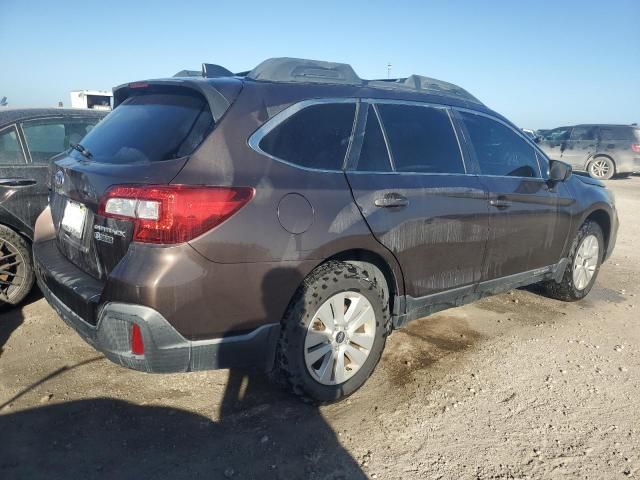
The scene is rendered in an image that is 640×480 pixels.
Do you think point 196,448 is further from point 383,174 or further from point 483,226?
point 483,226

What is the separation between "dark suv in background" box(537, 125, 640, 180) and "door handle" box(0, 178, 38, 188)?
15.8 metres

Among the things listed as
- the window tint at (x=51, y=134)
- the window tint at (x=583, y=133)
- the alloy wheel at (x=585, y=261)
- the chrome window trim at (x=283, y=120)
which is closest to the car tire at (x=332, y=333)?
the chrome window trim at (x=283, y=120)

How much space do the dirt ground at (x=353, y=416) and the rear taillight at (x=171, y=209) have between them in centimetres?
110

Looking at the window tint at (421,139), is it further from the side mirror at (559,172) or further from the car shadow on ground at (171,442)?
the car shadow on ground at (171,442)

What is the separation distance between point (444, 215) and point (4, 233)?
3.42 metres

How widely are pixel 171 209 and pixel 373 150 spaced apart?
4.36 feet

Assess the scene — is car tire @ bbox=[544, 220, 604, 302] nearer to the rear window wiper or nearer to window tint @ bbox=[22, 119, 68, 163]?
the rear window wiper

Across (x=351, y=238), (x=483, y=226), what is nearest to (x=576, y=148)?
(x=483, y=226)

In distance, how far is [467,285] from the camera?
11.9 ft

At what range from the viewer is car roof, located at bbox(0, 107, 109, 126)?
172 inches

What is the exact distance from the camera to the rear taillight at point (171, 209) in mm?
2242

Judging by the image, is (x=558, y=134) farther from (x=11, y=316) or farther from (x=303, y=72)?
(x=11, y=316)

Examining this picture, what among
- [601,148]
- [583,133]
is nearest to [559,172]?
[601,148]

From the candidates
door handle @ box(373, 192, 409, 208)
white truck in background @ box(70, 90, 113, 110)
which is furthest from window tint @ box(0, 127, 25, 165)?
white truck in background @ box(70, 90, 113, 110)
